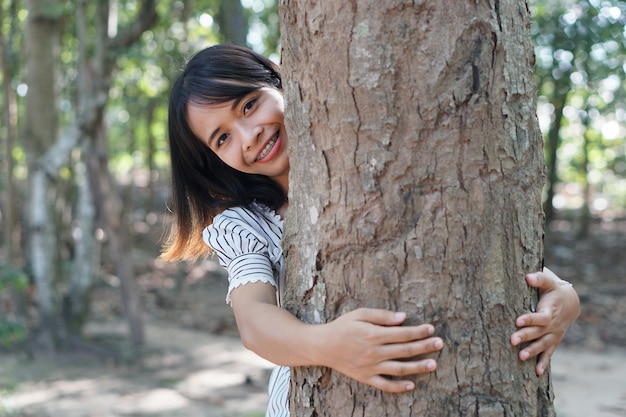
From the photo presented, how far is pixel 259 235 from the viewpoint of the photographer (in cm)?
165

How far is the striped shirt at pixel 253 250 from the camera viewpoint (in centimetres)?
155

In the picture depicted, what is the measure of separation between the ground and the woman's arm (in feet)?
11.5

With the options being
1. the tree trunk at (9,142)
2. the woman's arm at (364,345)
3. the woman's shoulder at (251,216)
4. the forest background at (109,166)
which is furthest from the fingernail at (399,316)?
the tree trunk at (9,142)

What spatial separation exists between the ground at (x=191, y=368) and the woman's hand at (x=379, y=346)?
3.60 m

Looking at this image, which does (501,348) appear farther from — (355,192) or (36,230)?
(36,230)

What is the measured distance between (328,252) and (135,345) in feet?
19.7

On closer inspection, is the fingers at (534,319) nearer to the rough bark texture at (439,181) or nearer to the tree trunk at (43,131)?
the rough bark texture at (439,181)

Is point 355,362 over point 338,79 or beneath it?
beneath

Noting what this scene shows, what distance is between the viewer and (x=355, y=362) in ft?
4.07

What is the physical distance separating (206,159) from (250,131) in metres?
0.28

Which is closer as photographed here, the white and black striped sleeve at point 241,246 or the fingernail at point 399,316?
the fingernail at point 399,316


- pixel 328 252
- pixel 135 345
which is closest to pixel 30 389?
pixel 135 345

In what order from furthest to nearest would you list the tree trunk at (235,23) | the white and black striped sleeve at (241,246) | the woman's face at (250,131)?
the tree trunk at (235,23)
the woman's face at (250,131)
the white and black striped sleeve at (241,246)

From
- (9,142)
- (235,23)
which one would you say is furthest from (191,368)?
(9,142)
